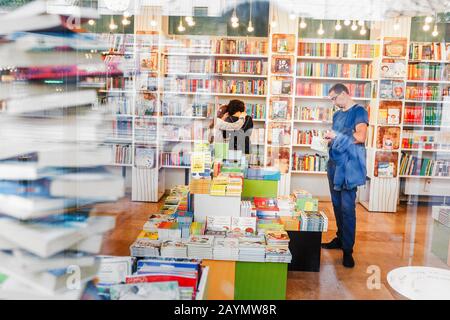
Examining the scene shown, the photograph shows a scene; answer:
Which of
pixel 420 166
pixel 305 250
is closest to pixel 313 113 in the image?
pixel 420 166

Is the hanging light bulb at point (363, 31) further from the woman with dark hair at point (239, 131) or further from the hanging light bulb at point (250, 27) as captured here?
the woman with dark hair at point (239, 131)

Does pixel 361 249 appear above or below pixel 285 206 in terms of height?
below

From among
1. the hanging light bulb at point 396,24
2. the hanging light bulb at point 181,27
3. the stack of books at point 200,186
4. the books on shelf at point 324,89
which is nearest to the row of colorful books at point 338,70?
the books on shelf at point 324,89

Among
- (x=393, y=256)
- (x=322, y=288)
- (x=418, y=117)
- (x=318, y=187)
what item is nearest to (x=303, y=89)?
(x=318, y=187)

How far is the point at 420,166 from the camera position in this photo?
6254mm

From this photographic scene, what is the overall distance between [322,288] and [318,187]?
2.50 metres

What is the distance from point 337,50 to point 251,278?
11.8 feet

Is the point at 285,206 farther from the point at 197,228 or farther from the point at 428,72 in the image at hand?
the point at 428,72

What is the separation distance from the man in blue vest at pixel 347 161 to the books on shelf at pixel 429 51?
2.39 metres

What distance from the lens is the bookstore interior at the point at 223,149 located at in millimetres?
2141

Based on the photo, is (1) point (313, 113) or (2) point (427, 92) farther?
(2) point (427, 92)

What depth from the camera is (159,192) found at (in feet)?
18.3

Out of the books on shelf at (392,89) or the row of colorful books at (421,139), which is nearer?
the books on shelf at (392,89)

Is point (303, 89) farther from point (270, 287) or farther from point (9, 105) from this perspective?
point (9, 105)
